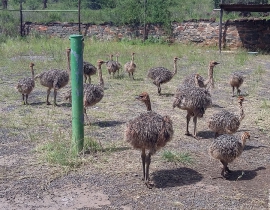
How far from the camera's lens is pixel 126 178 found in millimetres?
5637

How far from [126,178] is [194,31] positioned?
17353 millimetres

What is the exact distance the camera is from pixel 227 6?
1902 cm

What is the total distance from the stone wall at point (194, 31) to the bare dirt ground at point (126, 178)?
13.8m

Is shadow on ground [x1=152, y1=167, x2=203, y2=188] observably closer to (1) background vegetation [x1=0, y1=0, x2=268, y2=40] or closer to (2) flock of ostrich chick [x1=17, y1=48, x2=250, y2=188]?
(2) flock of ostrich chick [x1=17, y1=48, x2=250, y2=188]

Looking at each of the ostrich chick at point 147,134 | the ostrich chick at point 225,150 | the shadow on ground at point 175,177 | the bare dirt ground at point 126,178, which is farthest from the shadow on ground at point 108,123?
the ostrich chick at point 225,150

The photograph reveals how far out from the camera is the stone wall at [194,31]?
2092cm

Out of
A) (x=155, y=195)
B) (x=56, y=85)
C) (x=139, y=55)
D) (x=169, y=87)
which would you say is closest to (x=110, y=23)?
(x=139, y=55)

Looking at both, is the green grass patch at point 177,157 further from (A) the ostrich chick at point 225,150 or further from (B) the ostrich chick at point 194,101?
(B) the ostrich chick at point 194,101

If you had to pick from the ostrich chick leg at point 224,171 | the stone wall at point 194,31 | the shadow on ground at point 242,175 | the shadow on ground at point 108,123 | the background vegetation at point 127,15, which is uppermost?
the background vegetation at point 127,15

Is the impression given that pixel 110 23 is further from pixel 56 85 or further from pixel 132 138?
pixel 132 138

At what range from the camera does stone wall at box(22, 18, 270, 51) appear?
20922 mm

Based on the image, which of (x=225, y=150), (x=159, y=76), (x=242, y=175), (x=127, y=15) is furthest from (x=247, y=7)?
(x=225, y=150)

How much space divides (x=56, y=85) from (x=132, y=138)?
4495 mm

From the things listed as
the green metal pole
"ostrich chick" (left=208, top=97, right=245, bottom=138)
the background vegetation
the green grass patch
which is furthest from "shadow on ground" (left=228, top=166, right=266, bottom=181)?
the background vegetation
